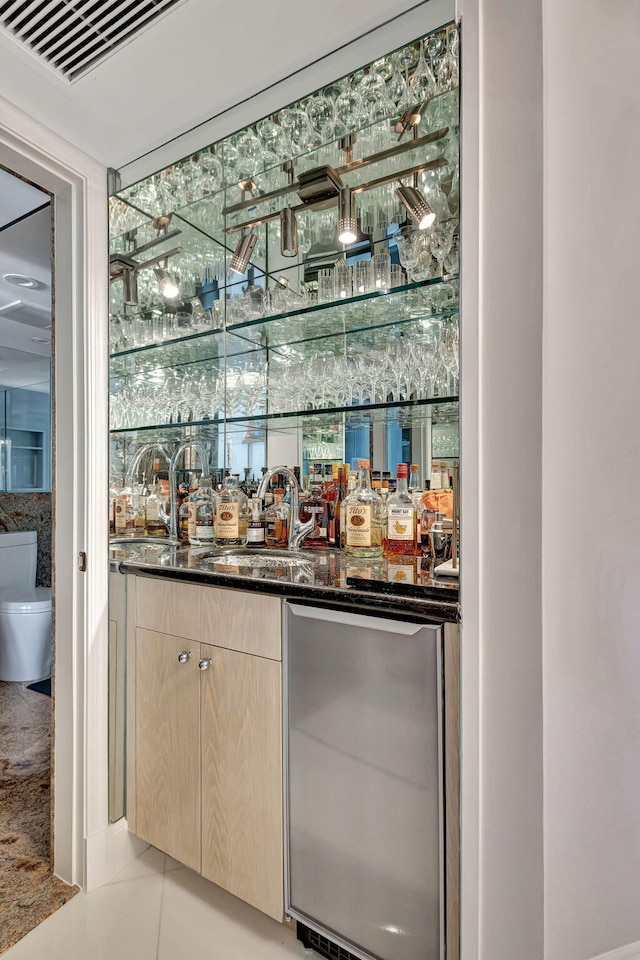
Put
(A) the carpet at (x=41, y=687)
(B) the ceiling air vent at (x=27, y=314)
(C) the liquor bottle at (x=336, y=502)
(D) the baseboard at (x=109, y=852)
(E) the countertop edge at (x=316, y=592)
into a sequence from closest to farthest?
(E) the countertop edge at (x=316, y=592) < (D) the baseboard at (x=109, y=852) < (C) the liquor bottle at (x=336, y=502) < (A) the carpet at (x=41, y=687) < (B) the ceiling air vent at (x=27, y=314)

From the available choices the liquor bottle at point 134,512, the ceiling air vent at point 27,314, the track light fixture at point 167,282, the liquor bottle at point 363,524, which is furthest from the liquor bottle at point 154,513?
the ceiling air vent at point 27,314

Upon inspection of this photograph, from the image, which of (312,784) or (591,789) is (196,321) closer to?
(312,784)

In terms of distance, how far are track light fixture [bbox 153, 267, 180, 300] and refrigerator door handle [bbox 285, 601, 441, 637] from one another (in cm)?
140

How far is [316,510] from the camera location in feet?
5.88

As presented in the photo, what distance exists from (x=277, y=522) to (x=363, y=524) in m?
0.40

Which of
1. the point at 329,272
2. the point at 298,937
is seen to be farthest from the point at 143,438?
the point at 298,937

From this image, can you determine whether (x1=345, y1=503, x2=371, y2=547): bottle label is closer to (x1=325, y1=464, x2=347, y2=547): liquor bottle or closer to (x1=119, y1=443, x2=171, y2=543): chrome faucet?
(x1=325, y1=464, x2=347, y2=547): liquor bottle

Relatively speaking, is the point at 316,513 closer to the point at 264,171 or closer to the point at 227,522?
the point at 227,522

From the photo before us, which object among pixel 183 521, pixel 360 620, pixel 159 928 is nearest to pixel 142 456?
pixel 183 521

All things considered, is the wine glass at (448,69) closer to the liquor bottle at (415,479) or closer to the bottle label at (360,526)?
the liquor bottle at (415,479)

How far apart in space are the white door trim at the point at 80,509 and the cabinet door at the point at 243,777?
0.38 m

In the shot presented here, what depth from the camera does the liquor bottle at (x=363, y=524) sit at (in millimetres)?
1587

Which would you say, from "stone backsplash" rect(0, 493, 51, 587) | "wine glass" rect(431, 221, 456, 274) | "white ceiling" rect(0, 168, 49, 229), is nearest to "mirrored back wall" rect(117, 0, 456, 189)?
"wine glass" rect(431, 221, 456, 274)

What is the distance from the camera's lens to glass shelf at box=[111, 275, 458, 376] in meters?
1.47
